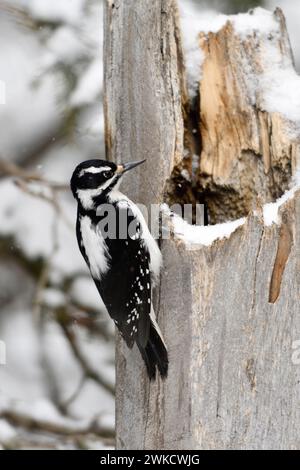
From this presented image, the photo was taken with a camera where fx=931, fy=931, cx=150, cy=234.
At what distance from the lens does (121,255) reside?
13.8ft

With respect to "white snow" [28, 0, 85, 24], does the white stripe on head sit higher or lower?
lower

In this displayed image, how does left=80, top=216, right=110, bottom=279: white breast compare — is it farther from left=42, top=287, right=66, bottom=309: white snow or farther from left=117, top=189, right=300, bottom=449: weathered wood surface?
left=42, top=287, right=66, bottom=309: white snow

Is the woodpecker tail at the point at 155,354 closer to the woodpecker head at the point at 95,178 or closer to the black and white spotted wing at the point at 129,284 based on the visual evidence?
the black and white spotted wing at the point at 129,284

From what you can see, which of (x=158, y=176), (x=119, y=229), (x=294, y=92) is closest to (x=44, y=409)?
(x=119, y=229)

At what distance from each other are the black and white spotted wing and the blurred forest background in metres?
1.00

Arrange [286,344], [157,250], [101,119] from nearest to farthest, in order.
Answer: [286,344] < [157,250] < [101,119]

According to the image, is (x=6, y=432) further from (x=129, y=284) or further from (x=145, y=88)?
(x=145, y=88)

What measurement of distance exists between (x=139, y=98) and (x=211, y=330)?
1100 mm

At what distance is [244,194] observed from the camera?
4180mm

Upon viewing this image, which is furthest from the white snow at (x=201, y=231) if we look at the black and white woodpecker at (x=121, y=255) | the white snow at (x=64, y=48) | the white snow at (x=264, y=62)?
the white snow at (x=64, y=48)

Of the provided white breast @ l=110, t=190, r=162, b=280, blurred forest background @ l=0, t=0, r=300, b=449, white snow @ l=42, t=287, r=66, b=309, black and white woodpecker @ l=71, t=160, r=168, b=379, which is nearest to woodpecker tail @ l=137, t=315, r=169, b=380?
black and white woodpecker @ l=71, t=160, r=168, b=379

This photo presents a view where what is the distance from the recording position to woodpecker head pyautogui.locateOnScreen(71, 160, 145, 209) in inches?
161

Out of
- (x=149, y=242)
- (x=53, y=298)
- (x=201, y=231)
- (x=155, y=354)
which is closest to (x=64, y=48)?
(x=53, y=298)
